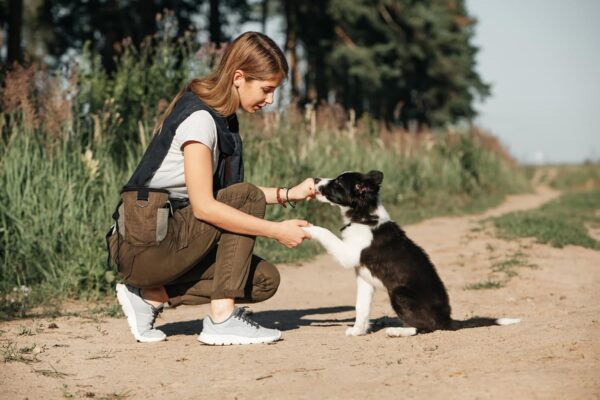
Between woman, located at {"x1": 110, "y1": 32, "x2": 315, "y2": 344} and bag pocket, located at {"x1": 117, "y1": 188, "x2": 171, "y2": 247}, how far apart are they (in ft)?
0.17

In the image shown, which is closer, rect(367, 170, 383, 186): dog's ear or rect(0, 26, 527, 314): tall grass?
rect(367, 170, 383, 186): dog's ear

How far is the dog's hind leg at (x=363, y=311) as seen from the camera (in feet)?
15.4

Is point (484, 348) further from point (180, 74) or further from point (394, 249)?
point (180, 74)

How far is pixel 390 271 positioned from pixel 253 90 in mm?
1496

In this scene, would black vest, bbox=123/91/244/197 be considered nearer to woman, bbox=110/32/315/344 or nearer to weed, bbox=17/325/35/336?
Answer: woman, bbox=110/32/315/344

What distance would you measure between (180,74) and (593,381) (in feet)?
22.3

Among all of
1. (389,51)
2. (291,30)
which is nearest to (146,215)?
(291,30)

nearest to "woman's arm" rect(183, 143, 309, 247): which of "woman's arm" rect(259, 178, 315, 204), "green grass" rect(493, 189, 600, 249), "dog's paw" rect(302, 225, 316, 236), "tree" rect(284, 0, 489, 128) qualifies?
"dog's paw" rect(302, 225, 316, 236)

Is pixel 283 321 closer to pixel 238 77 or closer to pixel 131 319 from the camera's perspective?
pixel 131 319

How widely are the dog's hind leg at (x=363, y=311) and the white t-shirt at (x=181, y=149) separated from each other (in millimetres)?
1332

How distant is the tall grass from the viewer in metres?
6.21

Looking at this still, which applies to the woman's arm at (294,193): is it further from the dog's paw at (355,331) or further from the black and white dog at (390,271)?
the dog's paw at (355,331)

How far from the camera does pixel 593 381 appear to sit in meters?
3.08

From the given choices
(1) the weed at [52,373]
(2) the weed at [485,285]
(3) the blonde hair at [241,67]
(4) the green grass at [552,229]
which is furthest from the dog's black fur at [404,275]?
(4) the green grass at [552,229]
